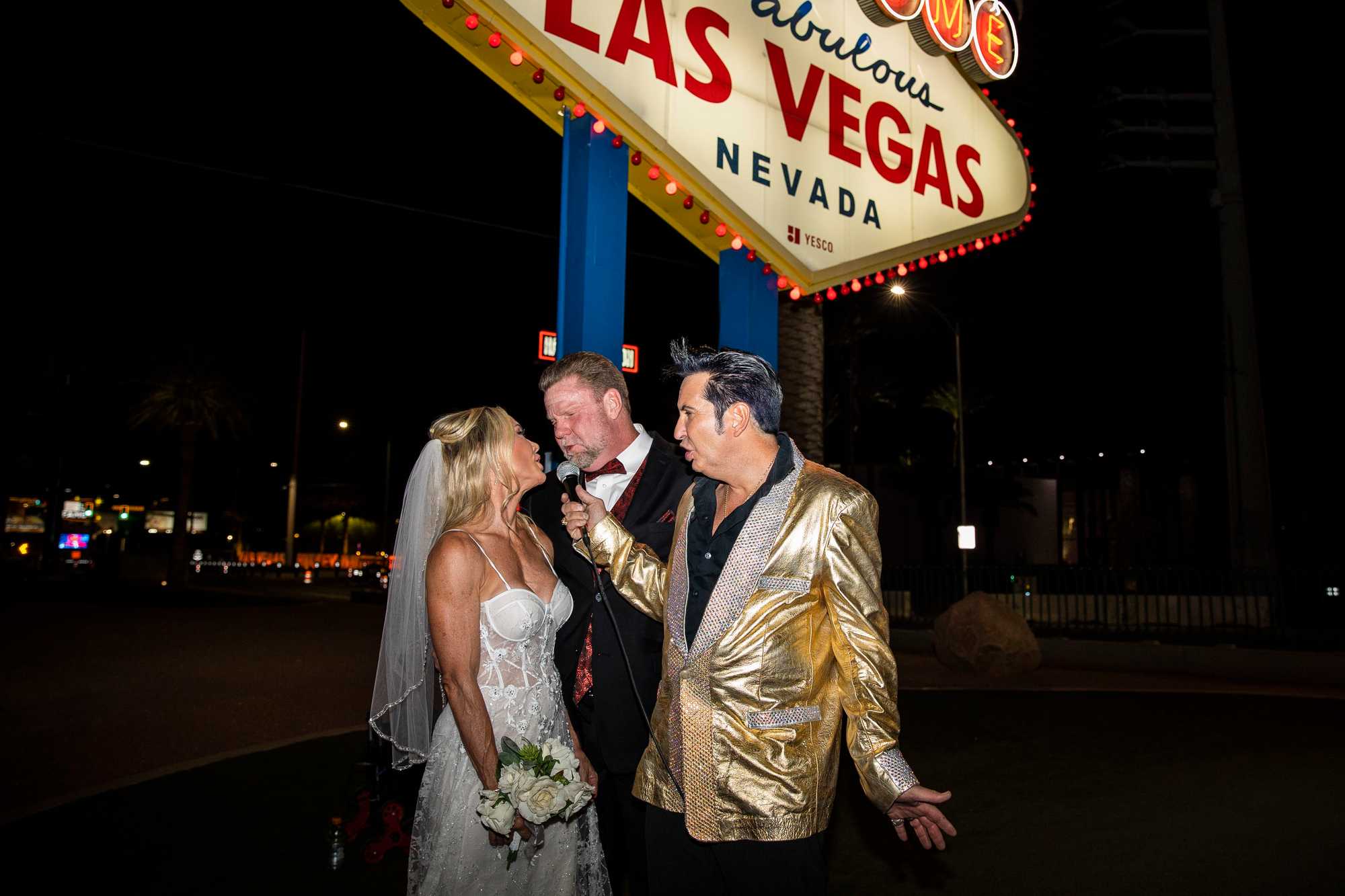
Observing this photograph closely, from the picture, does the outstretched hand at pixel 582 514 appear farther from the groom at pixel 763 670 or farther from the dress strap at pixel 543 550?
the dress strap at pixel 543 550

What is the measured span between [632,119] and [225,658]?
439 inches

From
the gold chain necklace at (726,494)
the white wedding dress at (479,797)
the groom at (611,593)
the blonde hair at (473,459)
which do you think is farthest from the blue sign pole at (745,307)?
→ the gold chain necklace at (726,494)

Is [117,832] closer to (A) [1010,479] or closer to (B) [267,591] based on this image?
(B) [267,591]

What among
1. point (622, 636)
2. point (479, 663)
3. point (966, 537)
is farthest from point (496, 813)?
point (966, 537)

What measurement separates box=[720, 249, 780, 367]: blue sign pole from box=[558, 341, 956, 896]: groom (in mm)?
4295

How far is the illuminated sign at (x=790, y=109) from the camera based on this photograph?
225 inches

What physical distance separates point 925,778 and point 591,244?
4507 millimetres

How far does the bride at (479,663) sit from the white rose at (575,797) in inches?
8.3

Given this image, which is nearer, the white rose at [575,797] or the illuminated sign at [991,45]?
the white rose at [575,797]

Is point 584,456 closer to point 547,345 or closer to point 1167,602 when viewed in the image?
point 547,345

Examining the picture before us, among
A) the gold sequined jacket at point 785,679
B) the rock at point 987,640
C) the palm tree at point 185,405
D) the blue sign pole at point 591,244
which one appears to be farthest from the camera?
the palm tree at point 185,405

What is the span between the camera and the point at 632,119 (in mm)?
5957

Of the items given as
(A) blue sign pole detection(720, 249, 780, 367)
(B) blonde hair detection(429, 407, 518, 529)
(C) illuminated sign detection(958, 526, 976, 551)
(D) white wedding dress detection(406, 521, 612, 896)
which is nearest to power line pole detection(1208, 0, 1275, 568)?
(C) illuminated sign detection(958, 526, 976, 551)

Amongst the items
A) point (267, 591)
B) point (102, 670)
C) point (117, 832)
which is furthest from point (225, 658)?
point (267, 591)
